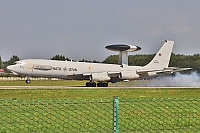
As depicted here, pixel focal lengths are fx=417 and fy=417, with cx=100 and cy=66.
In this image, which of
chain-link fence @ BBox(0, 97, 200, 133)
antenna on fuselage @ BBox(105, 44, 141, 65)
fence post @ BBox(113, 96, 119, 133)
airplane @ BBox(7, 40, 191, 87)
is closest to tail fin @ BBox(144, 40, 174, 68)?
airplane @ BBox(7, 40, 191, 87)

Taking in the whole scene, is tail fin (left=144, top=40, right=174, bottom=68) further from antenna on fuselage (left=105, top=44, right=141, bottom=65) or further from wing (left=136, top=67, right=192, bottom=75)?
antenna on fuselage (left=105, top=44, right=141, bottom=65)

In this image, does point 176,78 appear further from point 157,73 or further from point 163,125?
point 163,125

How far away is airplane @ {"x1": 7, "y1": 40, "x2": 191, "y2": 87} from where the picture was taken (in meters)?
55.2

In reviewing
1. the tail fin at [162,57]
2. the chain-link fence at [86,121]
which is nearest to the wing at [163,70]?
the tail fin at [162,57]

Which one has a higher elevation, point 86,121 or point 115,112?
point 115,112

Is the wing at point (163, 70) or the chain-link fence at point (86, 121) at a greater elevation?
the wing at point (163, 70)

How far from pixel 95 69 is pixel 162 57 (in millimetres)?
12778

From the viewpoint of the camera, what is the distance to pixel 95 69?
59.7 m

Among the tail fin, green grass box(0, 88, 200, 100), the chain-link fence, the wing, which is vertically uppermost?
the tail fin

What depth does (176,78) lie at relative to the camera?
230 ft

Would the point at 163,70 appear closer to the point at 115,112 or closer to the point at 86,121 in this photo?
the point at 86,121

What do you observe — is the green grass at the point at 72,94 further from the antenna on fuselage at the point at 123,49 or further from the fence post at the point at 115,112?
the antenna on fuselage at the point at 123,49

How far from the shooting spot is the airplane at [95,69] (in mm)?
55250

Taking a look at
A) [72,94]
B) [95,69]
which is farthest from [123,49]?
[72,94]
